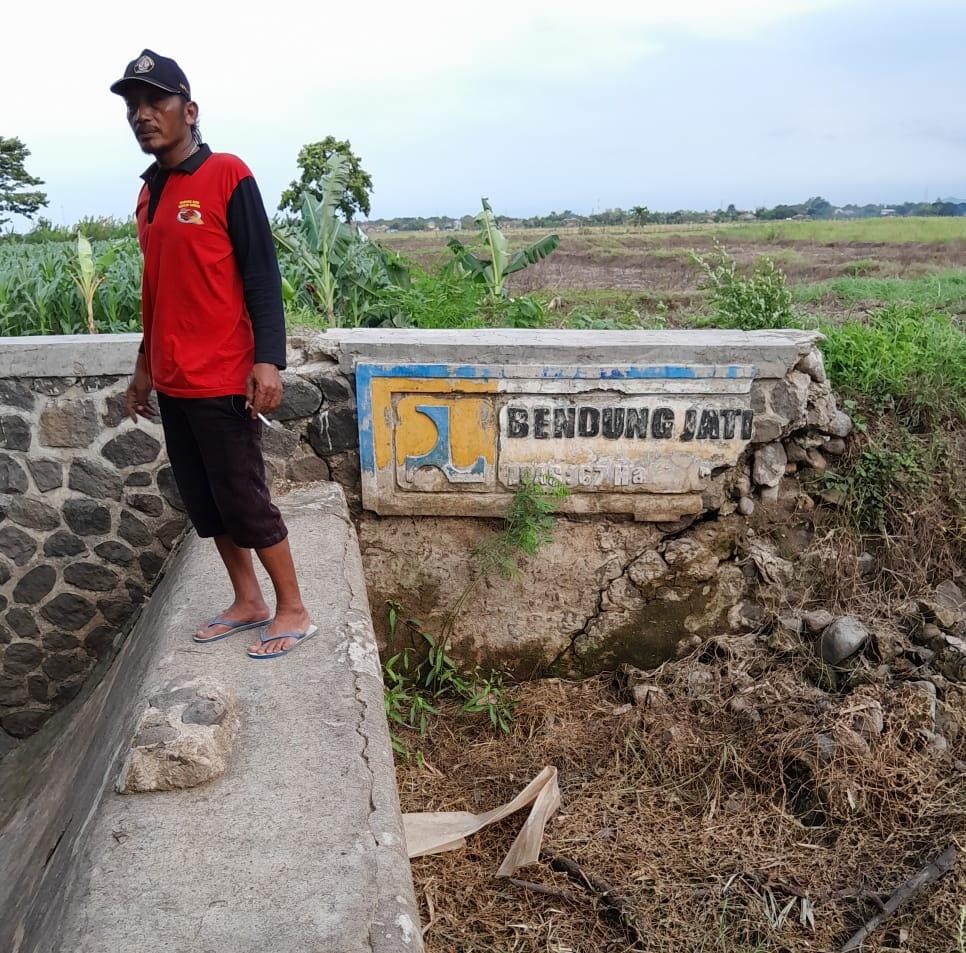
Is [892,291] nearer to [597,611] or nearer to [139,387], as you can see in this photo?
[597,611]

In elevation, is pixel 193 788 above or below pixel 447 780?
above

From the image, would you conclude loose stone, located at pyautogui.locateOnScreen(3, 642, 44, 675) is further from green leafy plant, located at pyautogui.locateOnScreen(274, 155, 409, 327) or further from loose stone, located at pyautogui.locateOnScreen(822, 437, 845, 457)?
loose stone, located at pyautogui.locateOnScreen(822, 437, 845, 457)

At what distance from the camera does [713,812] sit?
10.8ft

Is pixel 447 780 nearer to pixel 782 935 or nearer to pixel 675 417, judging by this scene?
pixel 782 935

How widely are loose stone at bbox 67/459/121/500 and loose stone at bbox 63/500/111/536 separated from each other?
5 cm

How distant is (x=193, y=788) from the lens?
2.08 metres

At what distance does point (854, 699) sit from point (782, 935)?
1054 millimetres

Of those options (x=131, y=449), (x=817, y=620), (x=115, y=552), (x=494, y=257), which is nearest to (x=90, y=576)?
(x=115, y=552)

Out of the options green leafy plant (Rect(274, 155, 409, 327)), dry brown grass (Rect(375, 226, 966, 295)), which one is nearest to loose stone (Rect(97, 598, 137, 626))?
green leafy plant (Rect(274, 155, 409, 327))

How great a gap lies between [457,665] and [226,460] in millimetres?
2009

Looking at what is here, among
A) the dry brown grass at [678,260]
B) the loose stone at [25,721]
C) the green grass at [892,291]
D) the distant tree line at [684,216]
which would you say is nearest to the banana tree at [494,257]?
the loose stone at [25,721]

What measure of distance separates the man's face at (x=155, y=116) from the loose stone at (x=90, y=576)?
7.57 feet

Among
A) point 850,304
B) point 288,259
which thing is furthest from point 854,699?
point 850,304

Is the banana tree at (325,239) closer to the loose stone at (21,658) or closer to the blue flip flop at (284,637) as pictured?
the loose stone at (21,658)
